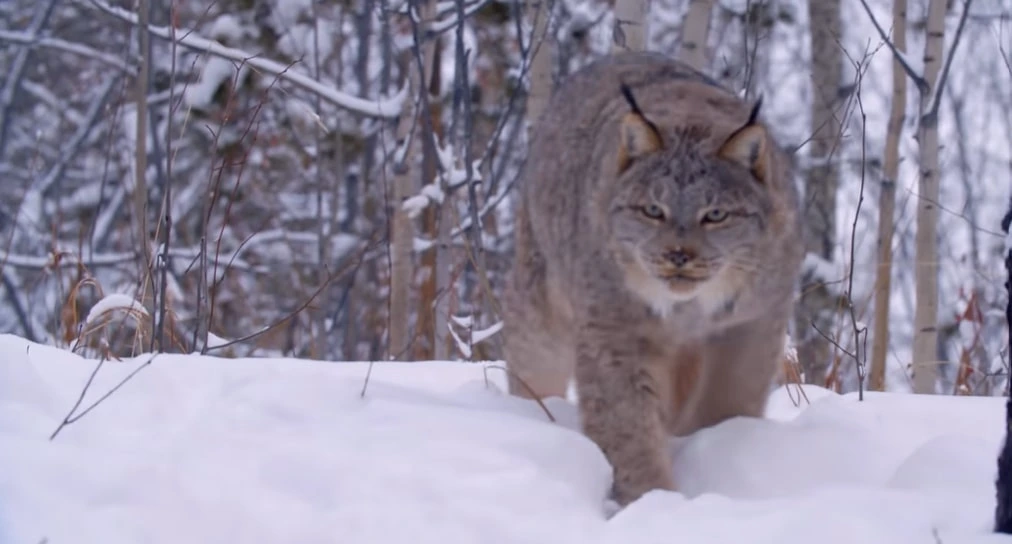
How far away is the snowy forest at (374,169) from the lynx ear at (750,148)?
0.58 m

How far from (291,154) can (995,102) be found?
38.4ft

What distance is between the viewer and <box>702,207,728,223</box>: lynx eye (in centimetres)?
317

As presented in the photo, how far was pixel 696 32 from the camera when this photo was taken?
5.32 meters

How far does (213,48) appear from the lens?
4.32m

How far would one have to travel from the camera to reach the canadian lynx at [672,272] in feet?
10.4

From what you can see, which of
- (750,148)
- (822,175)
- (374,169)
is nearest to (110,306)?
(750,148)

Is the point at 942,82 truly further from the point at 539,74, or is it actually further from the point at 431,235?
the point at 431,235

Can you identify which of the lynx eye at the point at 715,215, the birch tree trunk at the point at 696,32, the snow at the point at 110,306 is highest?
the birch tree trunk at the point at 696,32

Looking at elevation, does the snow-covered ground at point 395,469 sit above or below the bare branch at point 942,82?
below

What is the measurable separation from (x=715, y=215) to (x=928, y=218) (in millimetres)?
2102

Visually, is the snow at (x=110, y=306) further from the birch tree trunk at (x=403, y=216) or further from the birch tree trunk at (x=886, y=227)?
the birch tree trunk at (x=886, y=227)

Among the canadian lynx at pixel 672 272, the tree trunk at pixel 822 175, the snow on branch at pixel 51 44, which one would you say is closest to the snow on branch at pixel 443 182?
the canadian lynx at pixel 672 272

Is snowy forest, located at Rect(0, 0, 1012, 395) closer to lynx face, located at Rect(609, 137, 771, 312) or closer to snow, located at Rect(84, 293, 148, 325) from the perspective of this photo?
snow, located at Rect(84, 293, 148, 325)

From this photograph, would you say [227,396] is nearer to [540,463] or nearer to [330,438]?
[330,438]
